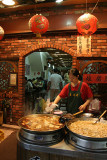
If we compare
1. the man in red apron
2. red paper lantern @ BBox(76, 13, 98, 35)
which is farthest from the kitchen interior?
red paper lantern @ BBox(76, 13, 98, 35)

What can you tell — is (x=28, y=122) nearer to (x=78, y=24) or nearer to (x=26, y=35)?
(x=78, y=24)

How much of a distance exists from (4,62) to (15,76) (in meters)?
0.88

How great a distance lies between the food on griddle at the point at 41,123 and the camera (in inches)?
87.2

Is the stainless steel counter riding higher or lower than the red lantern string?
lower

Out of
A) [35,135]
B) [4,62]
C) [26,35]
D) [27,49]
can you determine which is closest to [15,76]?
[4,62]

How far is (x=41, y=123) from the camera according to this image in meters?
2.43

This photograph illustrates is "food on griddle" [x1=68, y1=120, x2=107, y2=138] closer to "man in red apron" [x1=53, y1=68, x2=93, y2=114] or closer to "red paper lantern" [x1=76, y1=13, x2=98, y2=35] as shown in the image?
"man in red apron" [x1=53, y1=68, x2=93, y2=114]

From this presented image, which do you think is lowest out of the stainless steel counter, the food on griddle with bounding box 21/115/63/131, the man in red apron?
the stainless steel counter

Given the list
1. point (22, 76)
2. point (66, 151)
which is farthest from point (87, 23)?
point (22, 76)

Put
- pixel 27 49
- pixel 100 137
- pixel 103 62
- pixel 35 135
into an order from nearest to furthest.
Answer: pixel 100 137 → pixel 35 135 → pixel 103 62 → pixel 27 49

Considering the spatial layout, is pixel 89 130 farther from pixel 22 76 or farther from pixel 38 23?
pixel 22 76

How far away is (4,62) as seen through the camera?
19.8ft

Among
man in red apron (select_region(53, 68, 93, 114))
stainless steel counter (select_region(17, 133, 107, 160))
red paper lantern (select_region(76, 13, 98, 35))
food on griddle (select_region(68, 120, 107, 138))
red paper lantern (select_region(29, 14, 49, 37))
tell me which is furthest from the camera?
man in red apron (select_region(53, 68, 93, 114))

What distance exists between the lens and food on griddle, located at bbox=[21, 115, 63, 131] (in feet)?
7.27
